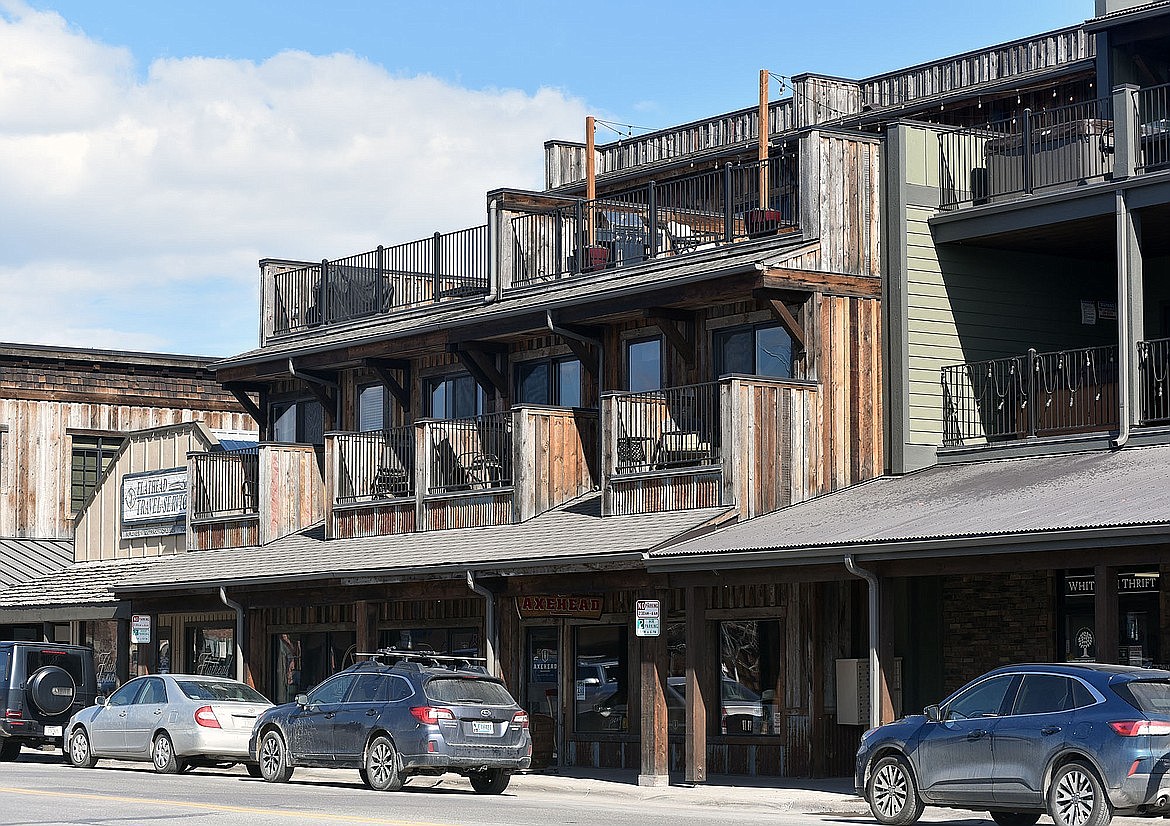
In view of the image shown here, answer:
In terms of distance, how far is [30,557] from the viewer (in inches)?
1635

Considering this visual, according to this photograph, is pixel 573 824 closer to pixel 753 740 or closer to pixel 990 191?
pixel 753 740

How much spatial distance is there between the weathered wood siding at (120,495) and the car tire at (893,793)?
67.7ft

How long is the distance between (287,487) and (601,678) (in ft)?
26.4

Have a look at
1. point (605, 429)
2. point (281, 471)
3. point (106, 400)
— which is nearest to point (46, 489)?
point (106, 400)

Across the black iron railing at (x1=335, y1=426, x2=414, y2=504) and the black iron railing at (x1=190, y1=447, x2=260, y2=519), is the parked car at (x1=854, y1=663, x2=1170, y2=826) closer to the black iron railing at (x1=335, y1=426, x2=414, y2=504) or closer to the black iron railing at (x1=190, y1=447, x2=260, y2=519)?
the black iron railing at (x1=335, y1=426, x2=414, y2=504)

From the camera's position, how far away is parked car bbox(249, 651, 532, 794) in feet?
74.1

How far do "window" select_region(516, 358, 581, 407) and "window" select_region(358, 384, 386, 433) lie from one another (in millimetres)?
3525

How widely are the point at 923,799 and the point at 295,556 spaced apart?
15275mm

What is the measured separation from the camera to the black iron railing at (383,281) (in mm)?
32844

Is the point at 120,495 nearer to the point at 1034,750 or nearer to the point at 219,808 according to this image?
the point at 219,808

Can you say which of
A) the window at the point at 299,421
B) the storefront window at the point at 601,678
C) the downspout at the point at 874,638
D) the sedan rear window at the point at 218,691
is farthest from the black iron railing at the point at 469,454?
the downspout at the point at 874,638

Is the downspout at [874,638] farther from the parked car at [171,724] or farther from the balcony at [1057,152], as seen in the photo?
the parked car at [171,724]

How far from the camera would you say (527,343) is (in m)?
30.7

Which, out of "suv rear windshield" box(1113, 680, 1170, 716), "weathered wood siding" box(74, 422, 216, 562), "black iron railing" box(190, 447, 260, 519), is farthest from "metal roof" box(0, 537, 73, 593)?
"suv rear windshield" box(1113, 680, 1170, 716)
